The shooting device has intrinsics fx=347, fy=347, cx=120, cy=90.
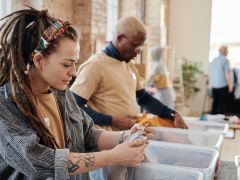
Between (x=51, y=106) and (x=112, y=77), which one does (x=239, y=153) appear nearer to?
(x=112, y=77)

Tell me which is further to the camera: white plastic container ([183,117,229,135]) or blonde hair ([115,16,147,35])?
white plastic container ([183,117,229,135])

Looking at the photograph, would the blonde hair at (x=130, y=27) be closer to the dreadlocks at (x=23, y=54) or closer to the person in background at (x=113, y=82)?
the person in background at (x=113, y=82)

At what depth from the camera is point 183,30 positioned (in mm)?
7262

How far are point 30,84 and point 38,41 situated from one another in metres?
0.13

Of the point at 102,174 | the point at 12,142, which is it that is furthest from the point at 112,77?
the point at 12,142

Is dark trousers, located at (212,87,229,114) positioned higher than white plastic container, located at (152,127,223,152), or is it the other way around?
white plastic container, located at (152,127,223,152)

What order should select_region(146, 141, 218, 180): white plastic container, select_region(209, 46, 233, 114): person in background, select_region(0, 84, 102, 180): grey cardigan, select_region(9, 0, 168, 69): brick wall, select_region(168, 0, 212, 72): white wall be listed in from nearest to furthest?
select_region(0, 84, 102, 180): grey cardigan < select_region(146, 141, 218, 180): white plastic container < select_region(9, 0, 168, 69): brick wall < select_region(209, 46, 233, 114): person in background < select_region(168, 0, 212, 72): white wall

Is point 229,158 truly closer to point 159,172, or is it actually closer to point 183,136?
point 183,136

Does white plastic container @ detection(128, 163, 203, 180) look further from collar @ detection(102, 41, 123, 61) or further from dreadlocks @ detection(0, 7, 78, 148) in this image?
collar @ detection(102, 41, 123, 61)

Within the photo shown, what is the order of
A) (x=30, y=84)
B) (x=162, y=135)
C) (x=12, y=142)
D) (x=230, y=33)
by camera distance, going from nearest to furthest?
(x=12, y=142) < (x=30, y=84) < (x=162, y=135) < (x=230, y=33)

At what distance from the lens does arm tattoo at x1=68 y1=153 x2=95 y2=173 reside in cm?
96

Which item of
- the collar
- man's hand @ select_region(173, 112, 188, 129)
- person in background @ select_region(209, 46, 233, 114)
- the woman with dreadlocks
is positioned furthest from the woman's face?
person in background @ select_region(209, 46, 233, 114)

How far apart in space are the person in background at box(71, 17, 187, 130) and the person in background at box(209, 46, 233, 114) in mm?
4419

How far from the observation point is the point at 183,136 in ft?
6.13
